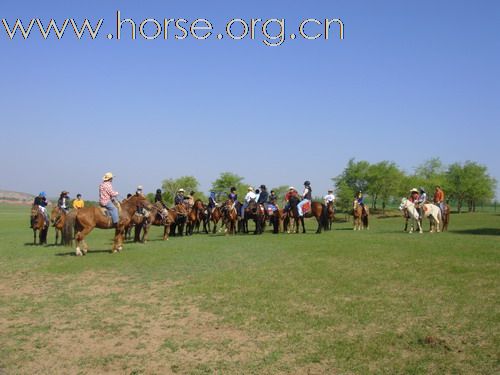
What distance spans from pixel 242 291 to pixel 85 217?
8313 mm

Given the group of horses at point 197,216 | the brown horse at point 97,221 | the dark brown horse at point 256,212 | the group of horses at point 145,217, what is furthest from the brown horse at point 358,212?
the brown horse at point 97,221

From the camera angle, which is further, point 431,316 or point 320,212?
point 320,212

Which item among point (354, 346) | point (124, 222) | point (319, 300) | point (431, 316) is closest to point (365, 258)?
point (319, 300)

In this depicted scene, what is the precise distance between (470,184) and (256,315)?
196 ft

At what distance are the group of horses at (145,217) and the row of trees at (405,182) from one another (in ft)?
115

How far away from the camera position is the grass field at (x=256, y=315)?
6.54 metres

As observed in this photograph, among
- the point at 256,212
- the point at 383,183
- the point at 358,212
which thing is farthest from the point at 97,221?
the point at 383,183

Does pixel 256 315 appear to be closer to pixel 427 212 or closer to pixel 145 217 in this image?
pixel 145 217

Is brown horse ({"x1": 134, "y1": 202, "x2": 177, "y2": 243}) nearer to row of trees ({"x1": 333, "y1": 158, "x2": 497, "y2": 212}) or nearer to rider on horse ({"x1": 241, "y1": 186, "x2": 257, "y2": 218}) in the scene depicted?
rider on horse ({"x1": 241, "y1": 186, "x2": 257, "y2": 218})

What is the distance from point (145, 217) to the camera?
68.2 feet

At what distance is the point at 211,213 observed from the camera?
26312mm

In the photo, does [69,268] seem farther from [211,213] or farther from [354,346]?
[211,213]

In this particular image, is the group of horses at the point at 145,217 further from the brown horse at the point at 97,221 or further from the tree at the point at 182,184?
the tree at the point at 182,184

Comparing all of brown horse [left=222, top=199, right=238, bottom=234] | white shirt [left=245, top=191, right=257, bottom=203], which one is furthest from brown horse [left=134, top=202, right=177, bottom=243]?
white shirt [left=245, top=191, right=257, bottom=203]
